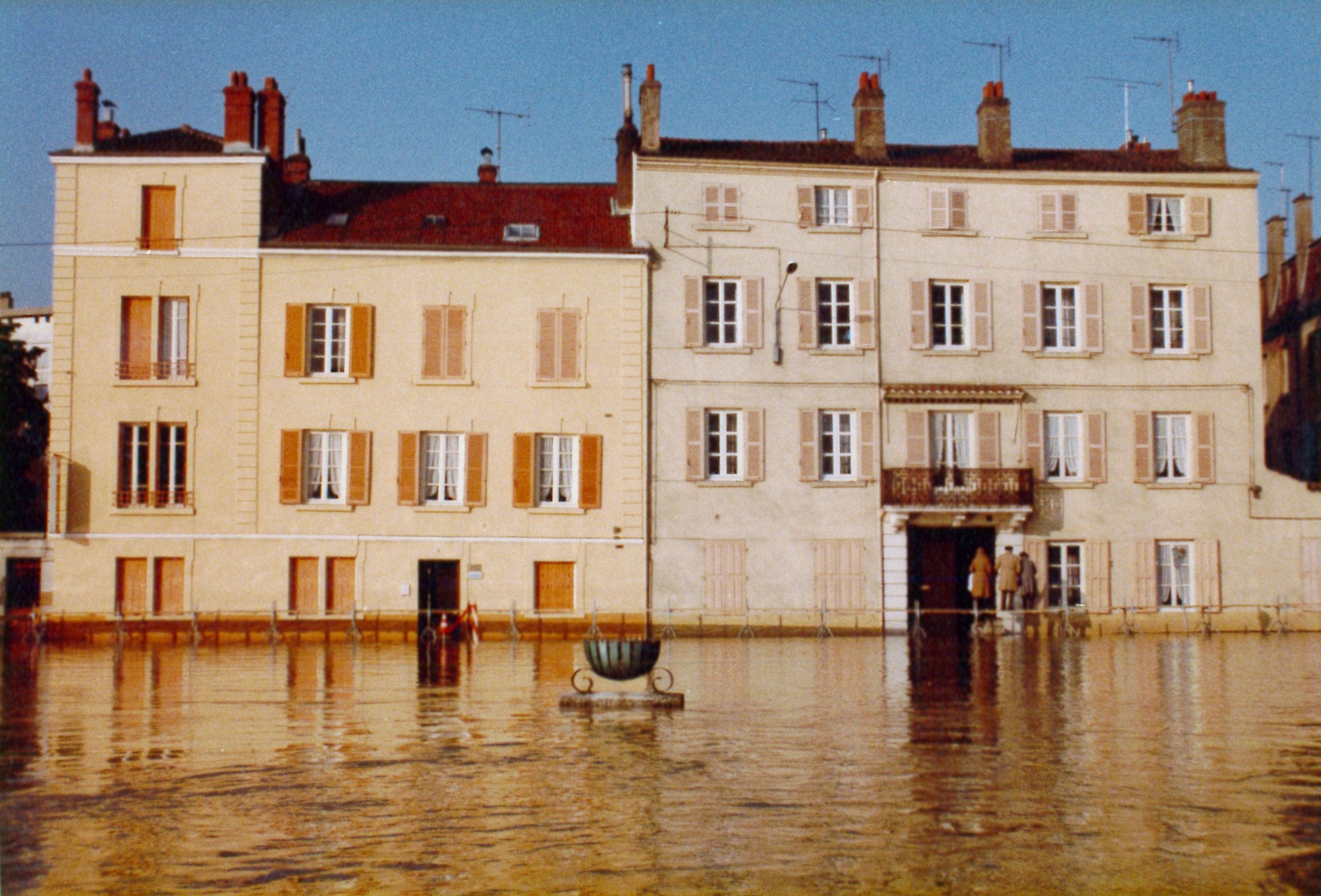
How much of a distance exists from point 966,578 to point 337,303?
57.3 feet

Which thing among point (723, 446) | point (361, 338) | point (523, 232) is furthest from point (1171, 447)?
point (361, 338)

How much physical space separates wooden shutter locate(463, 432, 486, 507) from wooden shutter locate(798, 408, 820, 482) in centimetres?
786

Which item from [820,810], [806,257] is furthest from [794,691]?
[806,257]

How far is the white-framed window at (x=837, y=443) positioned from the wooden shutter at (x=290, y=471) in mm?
13018

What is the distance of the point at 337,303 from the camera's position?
116ft

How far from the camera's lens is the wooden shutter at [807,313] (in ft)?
118

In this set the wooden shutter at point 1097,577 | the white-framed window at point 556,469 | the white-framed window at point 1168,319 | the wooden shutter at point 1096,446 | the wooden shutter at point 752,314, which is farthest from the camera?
the white-framed window at point 1168,319

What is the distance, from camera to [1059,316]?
3684 centimetres

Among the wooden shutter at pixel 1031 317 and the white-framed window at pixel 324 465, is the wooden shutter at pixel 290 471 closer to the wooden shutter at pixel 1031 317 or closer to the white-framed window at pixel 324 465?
the white-framed window at pixel 324 465

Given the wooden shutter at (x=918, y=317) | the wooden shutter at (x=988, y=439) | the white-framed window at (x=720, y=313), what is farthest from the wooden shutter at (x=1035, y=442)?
the white-framed window at (x=720, y=313)

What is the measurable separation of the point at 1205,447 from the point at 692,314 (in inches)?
534

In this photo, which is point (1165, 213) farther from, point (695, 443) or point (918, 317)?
point (695, 443)

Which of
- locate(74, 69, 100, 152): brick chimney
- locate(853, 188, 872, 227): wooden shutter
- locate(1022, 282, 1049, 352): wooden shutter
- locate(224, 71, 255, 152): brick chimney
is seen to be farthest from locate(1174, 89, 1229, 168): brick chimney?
locate(74, 69, 100, 152): brick chimney

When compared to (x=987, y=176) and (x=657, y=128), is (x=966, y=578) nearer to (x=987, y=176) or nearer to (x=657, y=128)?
(x=987, y=176)
